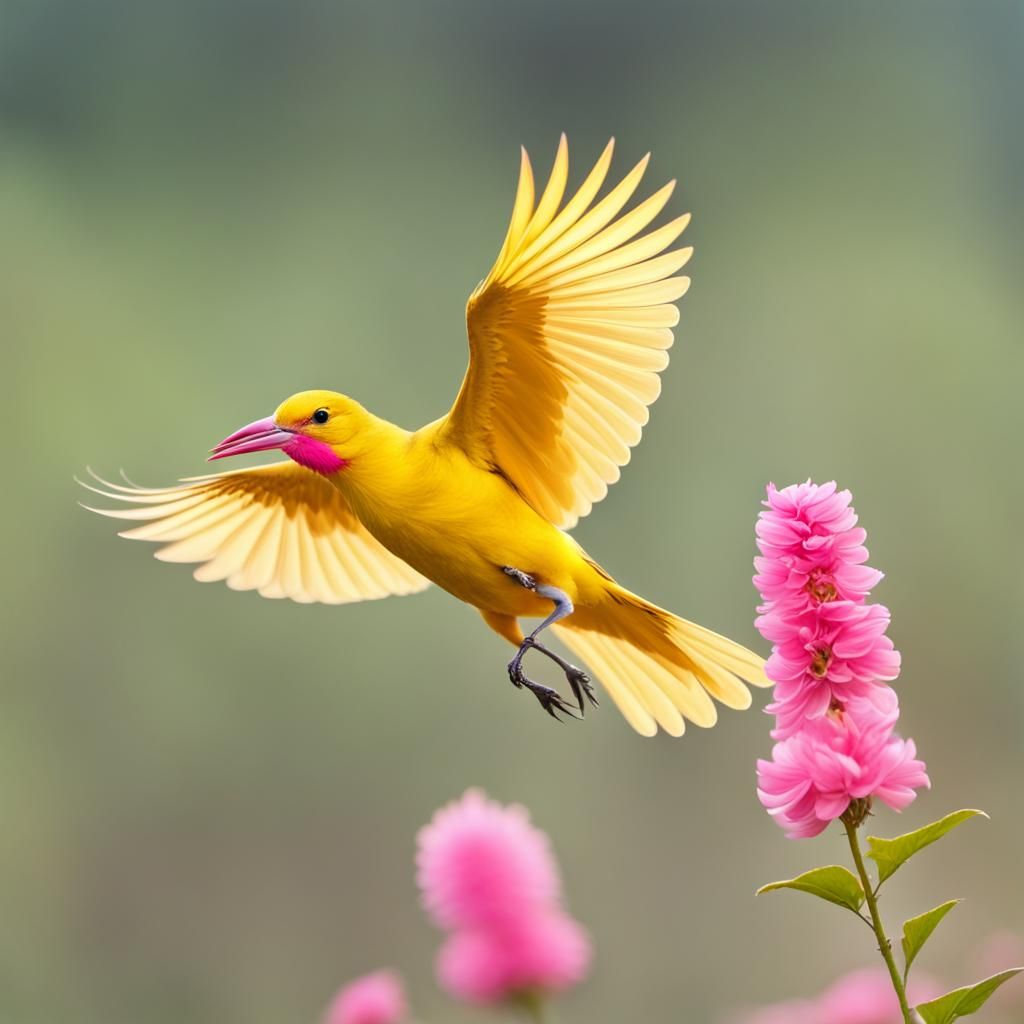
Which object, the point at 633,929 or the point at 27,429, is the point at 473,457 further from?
the point at 27,429

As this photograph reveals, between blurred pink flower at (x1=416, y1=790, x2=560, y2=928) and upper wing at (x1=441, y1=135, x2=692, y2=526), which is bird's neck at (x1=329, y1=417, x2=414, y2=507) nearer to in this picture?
upper wing at (x1=441, y1=135, x2=692, y2=526)

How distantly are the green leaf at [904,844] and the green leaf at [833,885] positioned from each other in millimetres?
18

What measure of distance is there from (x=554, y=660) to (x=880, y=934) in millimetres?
455

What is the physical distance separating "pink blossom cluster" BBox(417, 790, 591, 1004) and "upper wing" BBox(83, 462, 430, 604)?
312 mm

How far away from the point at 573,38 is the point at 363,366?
343 cm

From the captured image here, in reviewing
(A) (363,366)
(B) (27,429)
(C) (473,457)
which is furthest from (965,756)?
(C) (473,457)

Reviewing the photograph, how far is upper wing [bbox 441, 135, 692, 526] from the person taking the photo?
4.02 ft

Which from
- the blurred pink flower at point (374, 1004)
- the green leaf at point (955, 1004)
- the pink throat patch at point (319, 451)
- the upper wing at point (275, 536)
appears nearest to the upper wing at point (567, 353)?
the pink throat patch at point (319, 451)

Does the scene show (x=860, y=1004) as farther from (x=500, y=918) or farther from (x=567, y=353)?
(x=567, y=353)

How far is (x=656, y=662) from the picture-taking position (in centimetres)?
139

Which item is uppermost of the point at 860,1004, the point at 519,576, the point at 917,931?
the point at 519,576

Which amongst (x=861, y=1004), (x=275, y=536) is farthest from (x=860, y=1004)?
(x=275, y=536)

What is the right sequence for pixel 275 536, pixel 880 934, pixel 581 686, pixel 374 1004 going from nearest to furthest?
pixel 880 934, pixel 581 686, pixel 374 1004, pixel 275 536

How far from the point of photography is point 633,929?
5.51 meters
